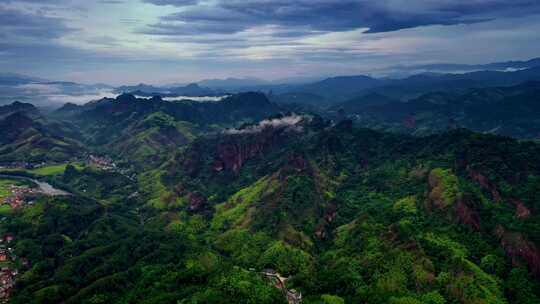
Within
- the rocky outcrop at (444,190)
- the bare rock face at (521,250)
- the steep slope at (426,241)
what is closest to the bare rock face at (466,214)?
the steep slope at (426,241)

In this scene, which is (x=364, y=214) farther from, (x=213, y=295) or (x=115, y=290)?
(x=115, y=290)

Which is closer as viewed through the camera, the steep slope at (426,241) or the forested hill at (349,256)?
the steep slope at (426,241)

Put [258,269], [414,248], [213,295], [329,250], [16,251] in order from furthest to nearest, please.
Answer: [16,251]
[329,250]
[258,269]
[414,248]
[213,295]

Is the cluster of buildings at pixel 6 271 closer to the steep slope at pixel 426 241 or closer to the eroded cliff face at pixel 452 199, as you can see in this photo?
the steep slope at pixel 426 241

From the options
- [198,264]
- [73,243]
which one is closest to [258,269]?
[198,264]

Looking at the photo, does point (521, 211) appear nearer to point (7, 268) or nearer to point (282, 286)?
point (282, 286)

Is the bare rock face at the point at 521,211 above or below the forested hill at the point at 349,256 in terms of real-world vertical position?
above
